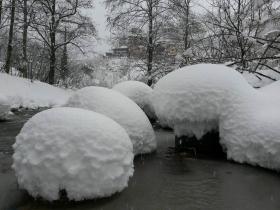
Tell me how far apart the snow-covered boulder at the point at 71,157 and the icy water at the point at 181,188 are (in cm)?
19

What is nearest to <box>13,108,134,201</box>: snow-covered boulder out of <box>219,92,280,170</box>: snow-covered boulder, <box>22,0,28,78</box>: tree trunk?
<box>219,92,280,170</box>: snow-covered boulder

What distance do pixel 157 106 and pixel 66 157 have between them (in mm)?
2967

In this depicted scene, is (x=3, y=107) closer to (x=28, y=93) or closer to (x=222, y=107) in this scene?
(x=28, y=93)

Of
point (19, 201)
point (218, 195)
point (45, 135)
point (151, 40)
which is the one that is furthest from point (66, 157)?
point (151, 40)

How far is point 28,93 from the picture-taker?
18.3 m

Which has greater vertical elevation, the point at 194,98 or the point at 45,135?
the point at 194,98

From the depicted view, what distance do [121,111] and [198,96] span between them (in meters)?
1.41

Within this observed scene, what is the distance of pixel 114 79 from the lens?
29.7 m

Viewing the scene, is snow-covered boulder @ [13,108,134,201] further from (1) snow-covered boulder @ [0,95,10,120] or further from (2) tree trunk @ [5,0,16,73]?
(2) tree trunk @ [5,0,16,73]

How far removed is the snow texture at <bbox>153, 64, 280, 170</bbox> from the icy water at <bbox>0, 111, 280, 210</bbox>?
34cm

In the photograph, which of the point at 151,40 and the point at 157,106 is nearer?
the point at 157,106

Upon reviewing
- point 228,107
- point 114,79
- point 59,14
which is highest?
point 59,14

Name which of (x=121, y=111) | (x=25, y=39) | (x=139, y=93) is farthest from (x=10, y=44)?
(x=121, y=111)

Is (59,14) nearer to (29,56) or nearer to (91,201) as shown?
(29,56)
